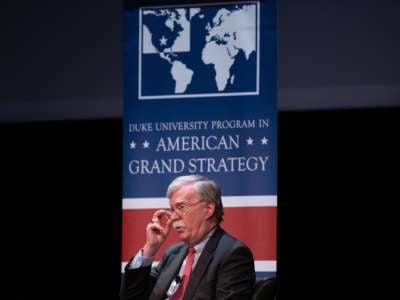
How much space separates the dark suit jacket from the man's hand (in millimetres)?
63

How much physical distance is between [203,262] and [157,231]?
273 mm

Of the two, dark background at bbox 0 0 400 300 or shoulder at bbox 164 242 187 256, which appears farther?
dark background at bbox 0 0 400 300

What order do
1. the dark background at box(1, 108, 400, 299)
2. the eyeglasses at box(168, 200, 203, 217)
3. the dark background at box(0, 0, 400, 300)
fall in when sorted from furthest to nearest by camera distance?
the dark background at box(1, 108, 400, 299)
the dark background at box(0, 0, 400, 300)
the eyeglasses at box(168, 200, 203, 217)

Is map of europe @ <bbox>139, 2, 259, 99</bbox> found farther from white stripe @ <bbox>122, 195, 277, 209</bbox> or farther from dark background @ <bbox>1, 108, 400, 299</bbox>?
dark background @ <bbox>1, 108, 400, 299</bbox>

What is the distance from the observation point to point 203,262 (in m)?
4.21

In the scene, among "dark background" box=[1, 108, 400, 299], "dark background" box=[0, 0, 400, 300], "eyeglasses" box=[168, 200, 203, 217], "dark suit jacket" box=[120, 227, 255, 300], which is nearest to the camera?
"dark suit jacket" box=[120, 227, 255, 300]

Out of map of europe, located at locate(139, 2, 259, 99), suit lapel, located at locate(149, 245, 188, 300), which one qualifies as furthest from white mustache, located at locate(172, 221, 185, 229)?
map of europe, located at locate(139, 2, 259, 99)

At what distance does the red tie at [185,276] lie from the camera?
4.19 m

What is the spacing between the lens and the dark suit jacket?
413 centimetres
